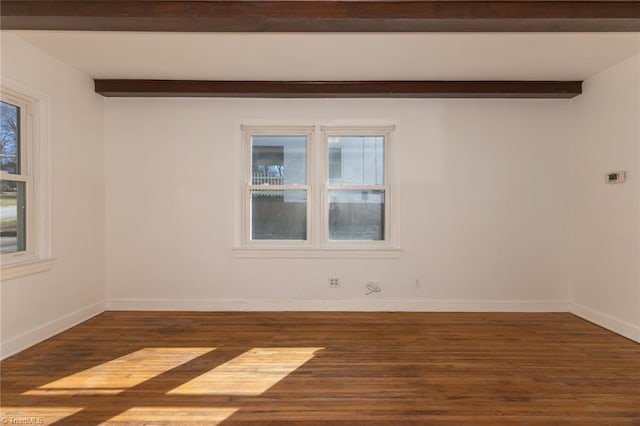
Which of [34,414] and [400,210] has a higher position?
[400,210]

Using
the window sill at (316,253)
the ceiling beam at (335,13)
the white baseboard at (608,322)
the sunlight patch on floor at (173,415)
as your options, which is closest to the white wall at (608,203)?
the white baseboard at (608,322)

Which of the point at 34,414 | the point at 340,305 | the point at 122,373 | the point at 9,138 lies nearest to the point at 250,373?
the point at 122,373

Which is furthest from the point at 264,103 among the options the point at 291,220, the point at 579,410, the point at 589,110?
the point at 579,410

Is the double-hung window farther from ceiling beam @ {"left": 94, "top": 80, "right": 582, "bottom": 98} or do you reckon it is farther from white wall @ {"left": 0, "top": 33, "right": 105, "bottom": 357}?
white wall @ {"left": 0, "top": 33, "right": 105, "bottom": 357}

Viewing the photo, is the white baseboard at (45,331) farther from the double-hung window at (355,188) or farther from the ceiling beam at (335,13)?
the double-hung window at (355,188)

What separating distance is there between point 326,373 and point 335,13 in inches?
97.1

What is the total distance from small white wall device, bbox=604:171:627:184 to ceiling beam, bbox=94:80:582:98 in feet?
3.23

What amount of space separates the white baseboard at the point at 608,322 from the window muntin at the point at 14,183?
5.44 meters

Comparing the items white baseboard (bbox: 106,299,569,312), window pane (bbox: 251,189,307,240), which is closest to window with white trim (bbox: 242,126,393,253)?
window pane (bbox: 251,189,307,240)

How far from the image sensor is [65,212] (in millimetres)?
Result: 3639

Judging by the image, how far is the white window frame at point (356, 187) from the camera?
14.4 ft

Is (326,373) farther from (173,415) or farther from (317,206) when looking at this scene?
(317,206)

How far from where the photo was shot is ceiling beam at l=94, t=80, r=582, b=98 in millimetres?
3920

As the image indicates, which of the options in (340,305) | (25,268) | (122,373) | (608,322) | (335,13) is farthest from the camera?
(340,305)
